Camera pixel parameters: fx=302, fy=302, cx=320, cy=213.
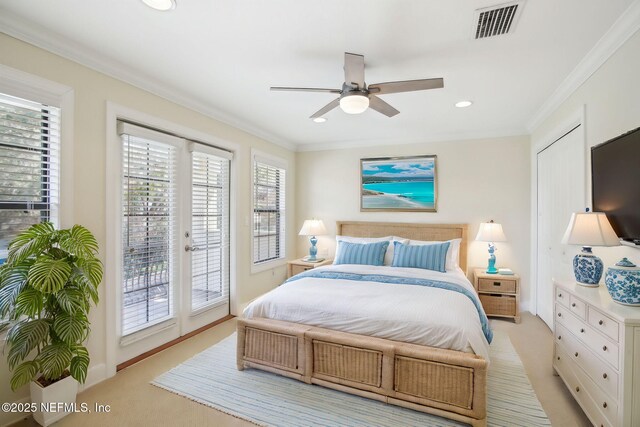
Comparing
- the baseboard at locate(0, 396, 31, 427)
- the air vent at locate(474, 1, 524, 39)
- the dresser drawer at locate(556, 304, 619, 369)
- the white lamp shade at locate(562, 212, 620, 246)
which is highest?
the air vent at locate(474, 1, 524, 39)

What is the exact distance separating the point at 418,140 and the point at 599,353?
11.4 feet

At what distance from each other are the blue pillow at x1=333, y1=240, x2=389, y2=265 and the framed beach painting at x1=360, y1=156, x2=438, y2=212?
948 millimetres

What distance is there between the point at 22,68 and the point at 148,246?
61.9 inches

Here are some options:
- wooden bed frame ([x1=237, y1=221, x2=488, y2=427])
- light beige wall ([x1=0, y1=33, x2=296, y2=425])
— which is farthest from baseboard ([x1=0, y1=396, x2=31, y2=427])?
wooden bed frame ([x1=237, y1=221, x2=488, y2=427])

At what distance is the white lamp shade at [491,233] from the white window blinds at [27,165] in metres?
4.42

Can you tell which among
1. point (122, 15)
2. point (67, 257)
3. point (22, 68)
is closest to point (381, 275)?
point (67, 257)

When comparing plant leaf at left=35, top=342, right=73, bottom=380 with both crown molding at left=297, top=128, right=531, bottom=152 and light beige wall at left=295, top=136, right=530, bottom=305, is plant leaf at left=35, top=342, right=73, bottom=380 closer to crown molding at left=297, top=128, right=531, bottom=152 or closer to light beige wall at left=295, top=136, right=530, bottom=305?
light beige wall at left=295, top=136, right=530, bottom=305

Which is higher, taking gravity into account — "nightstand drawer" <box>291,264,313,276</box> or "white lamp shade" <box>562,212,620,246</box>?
"white lamp shade" <box>562,212,620,246</box>

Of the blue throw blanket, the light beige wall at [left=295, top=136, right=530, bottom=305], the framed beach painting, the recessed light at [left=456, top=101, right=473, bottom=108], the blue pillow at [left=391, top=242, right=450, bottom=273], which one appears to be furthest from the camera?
the framed beach painting

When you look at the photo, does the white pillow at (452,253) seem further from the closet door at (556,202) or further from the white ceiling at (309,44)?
the white ceiling at (309,44)

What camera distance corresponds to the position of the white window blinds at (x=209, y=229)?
11.1ft

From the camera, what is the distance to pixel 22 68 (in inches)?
77.6

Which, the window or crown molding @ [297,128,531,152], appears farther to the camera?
the window

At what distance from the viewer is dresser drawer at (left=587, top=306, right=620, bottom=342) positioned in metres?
1.57
